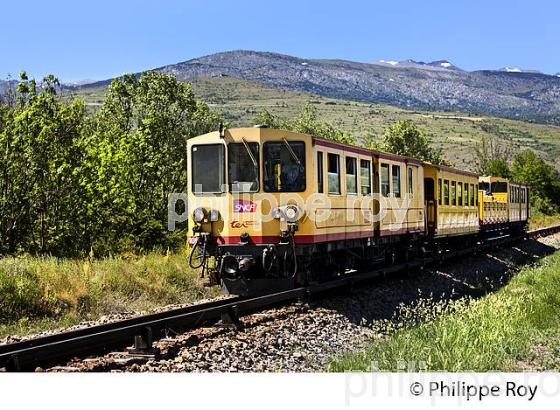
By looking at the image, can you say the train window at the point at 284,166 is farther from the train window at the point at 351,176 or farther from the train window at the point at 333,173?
the train window at the point at 351,176

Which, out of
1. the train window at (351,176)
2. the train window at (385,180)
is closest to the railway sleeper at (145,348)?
the train window at (351,176)

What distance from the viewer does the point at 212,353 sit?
853cm

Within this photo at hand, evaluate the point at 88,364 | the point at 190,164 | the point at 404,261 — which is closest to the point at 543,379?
the point at 88,364

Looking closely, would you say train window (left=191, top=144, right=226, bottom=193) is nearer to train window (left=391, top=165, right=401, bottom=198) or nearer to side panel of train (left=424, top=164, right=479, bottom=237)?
train window (left=391, top=165, right=401, bottom=198)

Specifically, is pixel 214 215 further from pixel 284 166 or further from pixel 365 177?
pixel 365 177

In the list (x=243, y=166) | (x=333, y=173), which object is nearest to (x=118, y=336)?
(x=243, y=166)

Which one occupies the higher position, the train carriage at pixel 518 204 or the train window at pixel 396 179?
the train window at pixel 396 179

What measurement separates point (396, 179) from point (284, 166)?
19.0 feet

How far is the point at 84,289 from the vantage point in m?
12.6

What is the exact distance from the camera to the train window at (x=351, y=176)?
14655 millimetres

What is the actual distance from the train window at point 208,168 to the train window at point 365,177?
3.70 m

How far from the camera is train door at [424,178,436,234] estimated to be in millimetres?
22094

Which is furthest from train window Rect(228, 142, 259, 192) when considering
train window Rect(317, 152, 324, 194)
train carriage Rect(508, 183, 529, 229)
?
train carriage Rect(508, 183, 529, 229)

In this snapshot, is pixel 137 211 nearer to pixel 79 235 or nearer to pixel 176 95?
pixel 79 235
